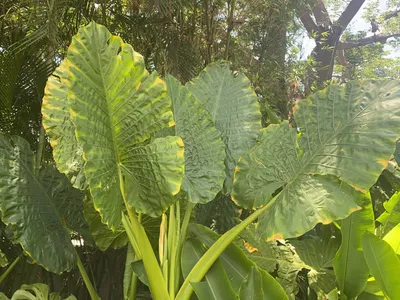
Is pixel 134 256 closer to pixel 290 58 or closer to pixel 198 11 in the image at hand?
pixel 198 11

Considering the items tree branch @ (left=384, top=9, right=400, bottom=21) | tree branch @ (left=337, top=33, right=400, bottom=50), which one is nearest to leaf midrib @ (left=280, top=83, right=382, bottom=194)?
tree branch @ (left=337, top=33, right=400, bottom=50)

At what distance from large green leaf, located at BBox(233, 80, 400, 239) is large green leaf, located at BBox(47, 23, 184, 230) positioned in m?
0.27

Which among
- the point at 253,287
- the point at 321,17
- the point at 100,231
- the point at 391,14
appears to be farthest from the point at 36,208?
the point at 391,14

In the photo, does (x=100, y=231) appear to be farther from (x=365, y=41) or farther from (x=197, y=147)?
(x=365, y=41)

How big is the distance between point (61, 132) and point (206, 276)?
0.54 metres

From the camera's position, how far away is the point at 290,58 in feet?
11.5

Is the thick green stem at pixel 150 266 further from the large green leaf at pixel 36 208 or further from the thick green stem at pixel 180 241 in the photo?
the large green leaf at pixel 36 208

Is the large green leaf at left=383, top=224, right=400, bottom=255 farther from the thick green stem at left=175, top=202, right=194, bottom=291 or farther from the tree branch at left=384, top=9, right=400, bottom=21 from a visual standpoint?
the tree branch at left=384, top=9, right=400, bottom=21

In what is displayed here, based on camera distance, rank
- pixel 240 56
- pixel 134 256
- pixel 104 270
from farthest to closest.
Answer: pixel 240 56, pixel 104 270, pixel 134 256

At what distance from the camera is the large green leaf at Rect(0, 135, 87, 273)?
117 cm

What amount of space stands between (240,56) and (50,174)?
1.82m

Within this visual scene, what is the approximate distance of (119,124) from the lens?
101 centimetres

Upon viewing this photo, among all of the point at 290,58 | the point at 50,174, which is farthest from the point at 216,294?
the point at 290,58

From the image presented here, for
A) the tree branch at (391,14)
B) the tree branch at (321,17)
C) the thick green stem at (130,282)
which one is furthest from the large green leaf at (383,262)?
the tree branch at (391,14)
